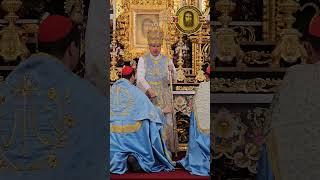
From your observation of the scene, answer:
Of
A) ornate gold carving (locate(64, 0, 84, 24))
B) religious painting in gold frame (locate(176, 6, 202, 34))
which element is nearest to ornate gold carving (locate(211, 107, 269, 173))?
ornate gold carving (locate(64, 0, 84, 24))

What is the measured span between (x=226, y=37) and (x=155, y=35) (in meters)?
4.86

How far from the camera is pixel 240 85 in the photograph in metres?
4.37

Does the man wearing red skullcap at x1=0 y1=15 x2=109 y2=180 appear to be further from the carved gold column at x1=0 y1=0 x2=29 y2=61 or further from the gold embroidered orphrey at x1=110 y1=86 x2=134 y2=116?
the gold embroidered orphrey at x1=110 y1=86 x2=134 y2=116

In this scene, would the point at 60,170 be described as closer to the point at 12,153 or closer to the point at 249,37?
the point at 12,153

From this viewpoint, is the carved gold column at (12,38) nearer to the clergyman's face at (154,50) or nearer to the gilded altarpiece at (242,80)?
the gilded altarpiece at (242,80)

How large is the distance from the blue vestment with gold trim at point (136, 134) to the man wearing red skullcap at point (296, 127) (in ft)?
10.8

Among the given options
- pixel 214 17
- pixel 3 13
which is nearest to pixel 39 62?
pixel 3 13

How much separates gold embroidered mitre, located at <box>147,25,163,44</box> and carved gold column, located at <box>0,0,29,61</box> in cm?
487

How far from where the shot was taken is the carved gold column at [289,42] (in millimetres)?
4344

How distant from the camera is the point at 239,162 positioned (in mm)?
4348

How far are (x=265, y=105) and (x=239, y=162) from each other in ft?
1.52

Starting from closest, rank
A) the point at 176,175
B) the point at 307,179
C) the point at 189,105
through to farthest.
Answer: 1. the point at 307,179
2. the point at 176,175
3. the point at 189,105

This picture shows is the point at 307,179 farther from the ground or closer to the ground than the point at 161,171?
farther from the ground

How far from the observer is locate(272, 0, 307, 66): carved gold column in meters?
4.34
